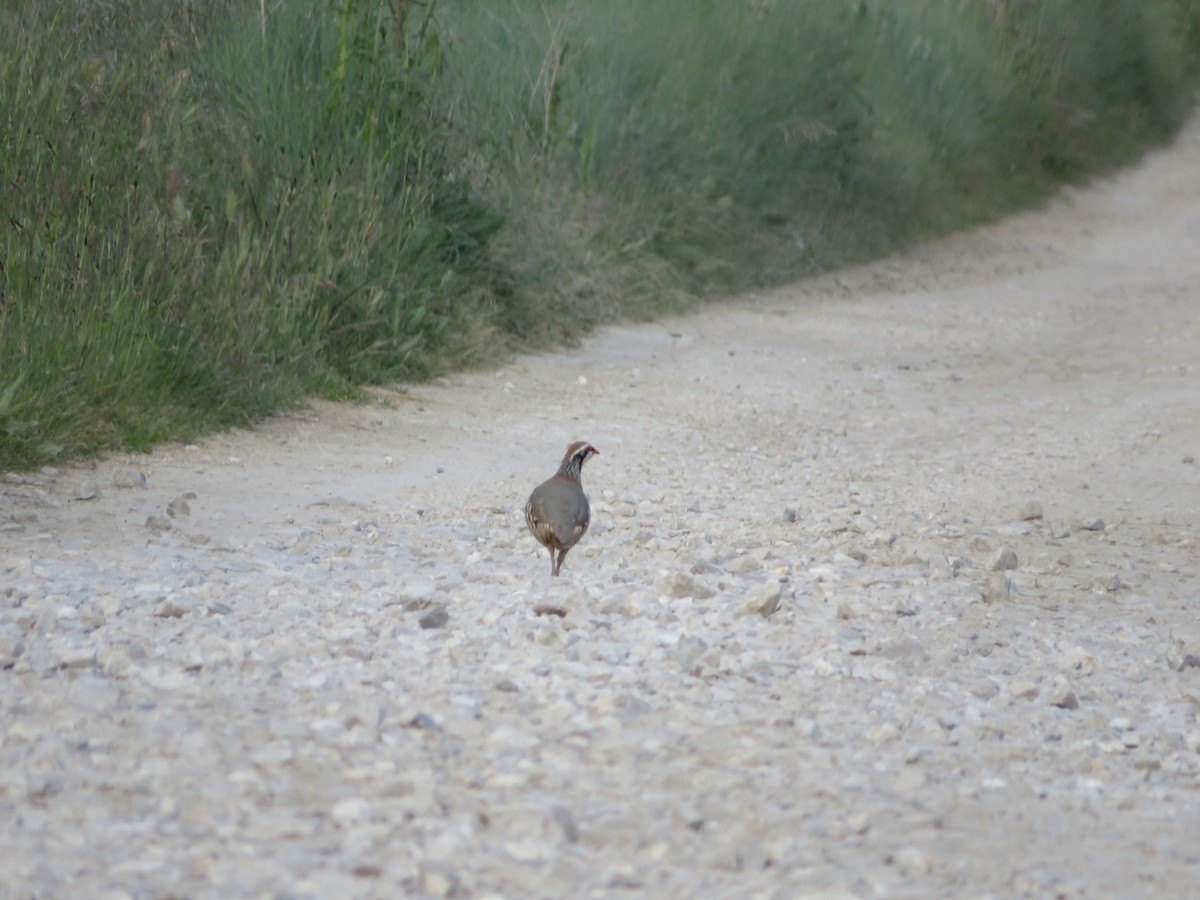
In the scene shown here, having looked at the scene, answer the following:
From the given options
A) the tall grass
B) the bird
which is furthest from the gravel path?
the tall grass

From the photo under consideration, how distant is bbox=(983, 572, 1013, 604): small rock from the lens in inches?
200

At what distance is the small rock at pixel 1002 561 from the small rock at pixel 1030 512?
0.91 m

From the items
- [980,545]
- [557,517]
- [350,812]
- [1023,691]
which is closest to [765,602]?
[557,517]

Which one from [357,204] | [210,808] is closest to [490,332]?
[357,204]

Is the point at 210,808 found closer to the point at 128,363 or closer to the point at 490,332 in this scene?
the point at 128,363

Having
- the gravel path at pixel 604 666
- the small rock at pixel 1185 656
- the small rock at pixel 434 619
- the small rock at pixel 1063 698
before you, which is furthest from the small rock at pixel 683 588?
the small rock at pixel 1185 656

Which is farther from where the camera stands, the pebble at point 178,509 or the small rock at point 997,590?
the pebble at point 178,509

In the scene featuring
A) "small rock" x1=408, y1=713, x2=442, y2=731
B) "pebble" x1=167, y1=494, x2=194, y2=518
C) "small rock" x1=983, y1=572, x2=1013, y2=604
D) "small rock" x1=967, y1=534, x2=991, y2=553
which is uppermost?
"small rock" x1=408, y1=713, x2=442, y2=731

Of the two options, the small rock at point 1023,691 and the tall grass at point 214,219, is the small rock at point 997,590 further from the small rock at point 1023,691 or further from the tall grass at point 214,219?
the tall grass at point 214,219

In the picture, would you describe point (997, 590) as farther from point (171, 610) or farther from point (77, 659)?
point (77, 659)

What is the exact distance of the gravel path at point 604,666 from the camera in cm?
298

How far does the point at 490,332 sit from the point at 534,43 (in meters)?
4.14

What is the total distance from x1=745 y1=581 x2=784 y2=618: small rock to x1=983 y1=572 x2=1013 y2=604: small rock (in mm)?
847

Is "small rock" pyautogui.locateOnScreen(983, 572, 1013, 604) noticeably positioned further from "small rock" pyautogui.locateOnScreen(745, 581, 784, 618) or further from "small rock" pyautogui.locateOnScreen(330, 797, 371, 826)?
"small rock" pyautogui.locateOnScreen(330, 797, 371, 826)
